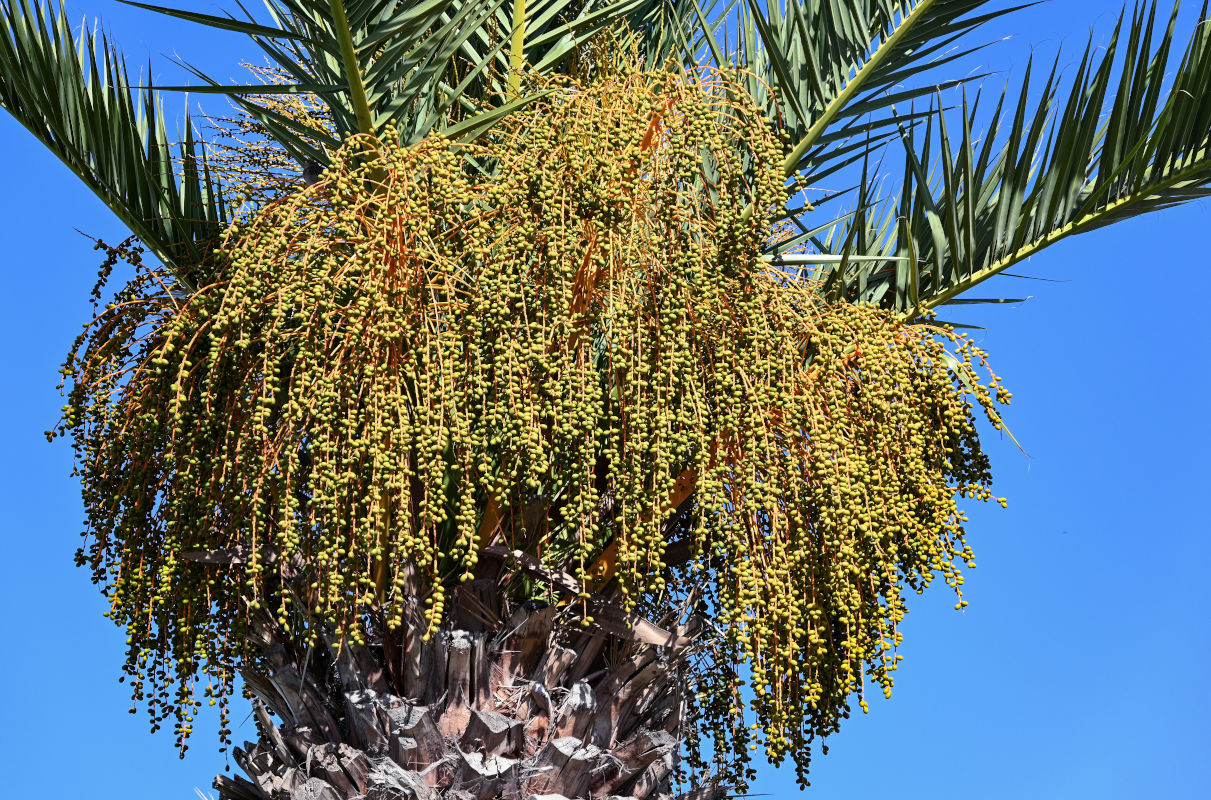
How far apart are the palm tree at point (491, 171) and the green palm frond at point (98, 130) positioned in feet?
0.04

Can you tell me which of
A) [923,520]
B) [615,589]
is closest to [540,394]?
[615,589]

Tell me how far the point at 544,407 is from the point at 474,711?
123 centimetres

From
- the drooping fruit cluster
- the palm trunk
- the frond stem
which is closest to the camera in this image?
the drooping fruit cluster

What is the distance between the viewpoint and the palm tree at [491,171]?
4934 millimetres

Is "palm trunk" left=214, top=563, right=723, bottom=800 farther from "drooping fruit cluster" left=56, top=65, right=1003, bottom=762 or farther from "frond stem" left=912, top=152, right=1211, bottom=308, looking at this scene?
"frond stem" left=912, top=152, right=1211, bottom=308

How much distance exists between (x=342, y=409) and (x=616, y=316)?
91 centimetres

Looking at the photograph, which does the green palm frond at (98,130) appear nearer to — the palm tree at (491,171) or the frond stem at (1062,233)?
the palm tree at (491,171)

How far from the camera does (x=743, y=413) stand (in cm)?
456

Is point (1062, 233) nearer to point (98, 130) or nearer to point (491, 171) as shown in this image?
point (491, 171)

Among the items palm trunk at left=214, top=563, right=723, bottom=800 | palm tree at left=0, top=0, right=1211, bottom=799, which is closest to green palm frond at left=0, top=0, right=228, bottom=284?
palm tree at left=0, top=0, right=1211, bottom=799

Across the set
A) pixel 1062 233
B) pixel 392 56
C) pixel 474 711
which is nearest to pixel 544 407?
pixel 474 711

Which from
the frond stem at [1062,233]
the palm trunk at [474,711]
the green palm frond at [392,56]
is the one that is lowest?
the palm trunk at [474,711]

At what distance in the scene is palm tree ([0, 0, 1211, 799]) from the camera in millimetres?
4934

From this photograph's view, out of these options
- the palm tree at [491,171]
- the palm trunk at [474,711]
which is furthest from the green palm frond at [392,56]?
the palm trunk at [474,711]
